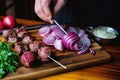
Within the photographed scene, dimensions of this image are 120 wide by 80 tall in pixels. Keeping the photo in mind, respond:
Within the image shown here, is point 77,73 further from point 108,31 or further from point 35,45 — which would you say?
point 108,31

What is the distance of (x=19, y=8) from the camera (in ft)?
11.6

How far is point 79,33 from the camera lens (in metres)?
1.93

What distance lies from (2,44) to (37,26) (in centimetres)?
46

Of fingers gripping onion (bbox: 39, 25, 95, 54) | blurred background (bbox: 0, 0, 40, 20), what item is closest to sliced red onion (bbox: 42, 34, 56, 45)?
fingers gripping onion (bbox: 39, 25, 95, 54)

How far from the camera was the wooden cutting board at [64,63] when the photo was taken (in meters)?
1.55

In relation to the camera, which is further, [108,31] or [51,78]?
[108,31]

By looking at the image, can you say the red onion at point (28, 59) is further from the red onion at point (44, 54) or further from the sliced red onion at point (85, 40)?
the sliced red onion at point (85, 40)

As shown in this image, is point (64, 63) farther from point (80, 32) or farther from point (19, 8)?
point (19, 8)

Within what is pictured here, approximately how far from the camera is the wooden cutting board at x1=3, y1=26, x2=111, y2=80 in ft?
5.07

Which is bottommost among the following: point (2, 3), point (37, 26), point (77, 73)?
point (77, 73)

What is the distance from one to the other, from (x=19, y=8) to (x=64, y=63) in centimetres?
205

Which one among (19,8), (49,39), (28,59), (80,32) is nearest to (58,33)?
(49,39)

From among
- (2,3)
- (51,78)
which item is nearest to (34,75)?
(51,78)

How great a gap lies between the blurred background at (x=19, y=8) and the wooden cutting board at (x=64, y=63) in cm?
161
